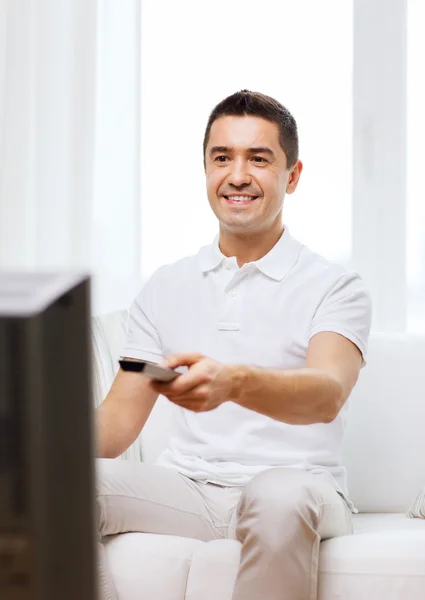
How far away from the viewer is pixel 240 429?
1.88 metres

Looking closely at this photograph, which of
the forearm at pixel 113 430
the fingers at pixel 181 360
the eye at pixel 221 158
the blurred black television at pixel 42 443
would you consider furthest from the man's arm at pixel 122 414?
the blurred black television at pixel 42 443

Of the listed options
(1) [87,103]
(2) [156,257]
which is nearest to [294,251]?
(2) [156,257]

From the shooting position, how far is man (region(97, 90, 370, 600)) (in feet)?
4.93

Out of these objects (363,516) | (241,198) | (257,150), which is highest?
(257,150)

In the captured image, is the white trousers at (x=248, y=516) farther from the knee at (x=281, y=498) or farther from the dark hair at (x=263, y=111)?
the dark hair at (x=263, y=111)

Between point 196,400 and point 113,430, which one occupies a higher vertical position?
point 196,400

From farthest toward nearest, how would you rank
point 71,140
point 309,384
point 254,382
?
point 71,140, point 309,384, point 254,382

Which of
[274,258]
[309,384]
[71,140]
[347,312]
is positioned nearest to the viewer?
[309,384]

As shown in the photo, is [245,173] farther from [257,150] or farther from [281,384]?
[281,384]

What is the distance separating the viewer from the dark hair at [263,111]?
2.04 m

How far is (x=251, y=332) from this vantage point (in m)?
1.90

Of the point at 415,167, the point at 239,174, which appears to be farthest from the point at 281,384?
the point at 415,167

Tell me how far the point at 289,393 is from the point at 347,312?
391 mm

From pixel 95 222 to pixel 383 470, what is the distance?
1.25m
